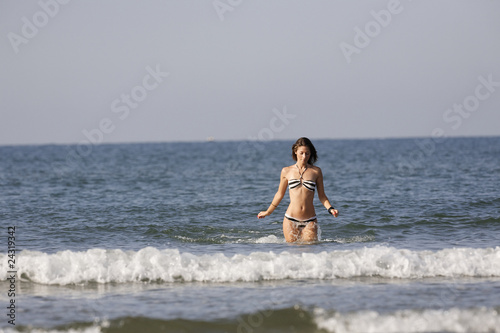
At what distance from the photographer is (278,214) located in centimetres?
1512

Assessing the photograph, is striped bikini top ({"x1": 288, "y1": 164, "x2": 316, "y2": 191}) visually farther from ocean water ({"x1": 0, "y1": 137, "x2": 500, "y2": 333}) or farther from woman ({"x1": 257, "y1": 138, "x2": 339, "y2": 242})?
ocean water ({"x1": 0, "y1": 137, "x2": 500, "y2": 333})

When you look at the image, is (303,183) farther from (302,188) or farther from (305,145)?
(305,145)

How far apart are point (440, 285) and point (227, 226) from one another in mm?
6548

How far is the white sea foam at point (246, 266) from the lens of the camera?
7.86m

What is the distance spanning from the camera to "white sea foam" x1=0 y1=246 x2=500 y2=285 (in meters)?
7.86

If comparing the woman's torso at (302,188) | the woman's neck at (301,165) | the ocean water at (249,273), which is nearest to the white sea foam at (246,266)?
the ocean water at (249,273)

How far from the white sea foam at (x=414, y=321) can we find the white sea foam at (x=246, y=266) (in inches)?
68.7

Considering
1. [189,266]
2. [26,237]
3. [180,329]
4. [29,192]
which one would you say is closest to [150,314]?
[180,329]

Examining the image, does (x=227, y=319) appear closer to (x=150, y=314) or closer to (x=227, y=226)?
(x=150, y=314)

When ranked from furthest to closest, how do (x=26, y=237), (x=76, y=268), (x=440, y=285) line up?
(x=26, y=237), (x=76, y=268), (x=440, y=285)

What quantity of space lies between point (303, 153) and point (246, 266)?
228 cm

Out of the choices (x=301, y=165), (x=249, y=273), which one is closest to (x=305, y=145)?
(x=301, y=165)

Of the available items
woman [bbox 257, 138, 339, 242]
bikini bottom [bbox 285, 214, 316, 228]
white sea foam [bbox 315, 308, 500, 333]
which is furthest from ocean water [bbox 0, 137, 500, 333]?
woman [bbox 257, 138, 339, 242]

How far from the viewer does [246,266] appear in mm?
7961
